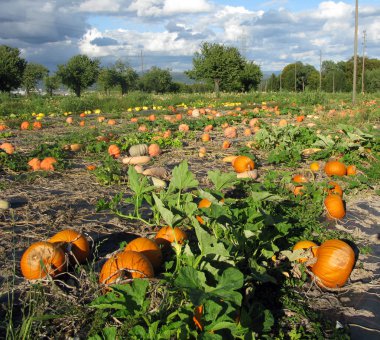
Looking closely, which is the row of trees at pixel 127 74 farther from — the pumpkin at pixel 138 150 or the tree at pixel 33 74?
the pumpkin at pixel 138 150

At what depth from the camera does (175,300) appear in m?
2.56

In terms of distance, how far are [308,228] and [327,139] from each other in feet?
10.3

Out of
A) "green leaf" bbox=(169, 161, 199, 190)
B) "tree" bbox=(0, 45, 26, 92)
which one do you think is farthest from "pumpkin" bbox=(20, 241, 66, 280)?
"tree" bbox=(0, 45, 26, 92)

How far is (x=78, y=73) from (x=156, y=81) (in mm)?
21216

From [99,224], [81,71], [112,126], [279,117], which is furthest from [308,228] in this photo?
[81,71]

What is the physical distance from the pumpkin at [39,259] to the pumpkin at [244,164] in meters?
3.76

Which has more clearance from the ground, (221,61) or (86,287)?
(221,61)

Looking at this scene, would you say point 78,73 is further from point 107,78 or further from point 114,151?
point 114,151

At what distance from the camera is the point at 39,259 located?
2979 millimetres

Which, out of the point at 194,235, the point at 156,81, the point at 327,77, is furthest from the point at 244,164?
the point at 156,81

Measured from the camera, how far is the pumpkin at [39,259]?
298 cm

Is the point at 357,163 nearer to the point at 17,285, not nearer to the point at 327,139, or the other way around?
the point at 327,139

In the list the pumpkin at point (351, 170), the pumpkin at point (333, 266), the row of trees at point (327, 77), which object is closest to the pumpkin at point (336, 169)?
the pumpkin at point (351, 170)

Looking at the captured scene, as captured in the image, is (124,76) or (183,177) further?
(124,76)
